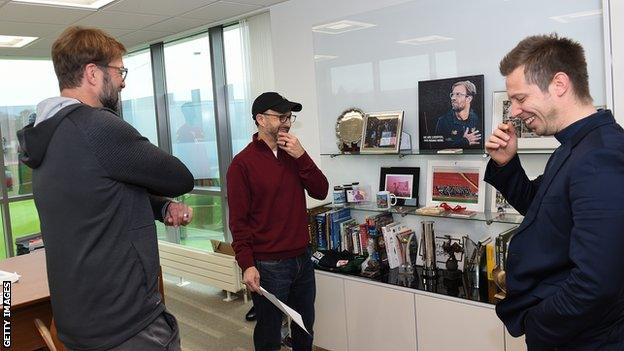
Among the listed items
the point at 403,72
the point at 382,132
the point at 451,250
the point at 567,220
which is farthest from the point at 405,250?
the point at 567,220

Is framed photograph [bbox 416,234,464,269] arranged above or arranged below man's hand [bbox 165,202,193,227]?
below

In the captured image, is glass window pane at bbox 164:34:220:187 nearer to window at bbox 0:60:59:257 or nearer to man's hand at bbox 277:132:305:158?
window at bbox 0:60:59:257

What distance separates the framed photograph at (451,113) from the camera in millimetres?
2723

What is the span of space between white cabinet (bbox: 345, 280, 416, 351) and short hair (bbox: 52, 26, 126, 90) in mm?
2078

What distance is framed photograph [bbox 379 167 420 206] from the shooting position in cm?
309

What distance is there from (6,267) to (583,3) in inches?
147

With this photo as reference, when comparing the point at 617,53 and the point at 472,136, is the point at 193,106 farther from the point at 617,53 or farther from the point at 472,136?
the point at 617,53

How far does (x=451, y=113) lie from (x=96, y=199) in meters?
2.13

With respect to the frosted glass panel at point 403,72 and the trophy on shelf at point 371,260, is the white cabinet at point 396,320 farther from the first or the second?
the frosted glass panel at point 403,72

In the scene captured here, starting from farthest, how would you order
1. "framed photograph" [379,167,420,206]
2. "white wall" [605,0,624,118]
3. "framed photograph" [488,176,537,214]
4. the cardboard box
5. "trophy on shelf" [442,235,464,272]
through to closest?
the cardboard box, "framed photograph" [379,167,420,206], "trophy on shelf" [442,235,464,272], "framed photograph" [488,176,537,214], "white wall" [605,0,624,118]

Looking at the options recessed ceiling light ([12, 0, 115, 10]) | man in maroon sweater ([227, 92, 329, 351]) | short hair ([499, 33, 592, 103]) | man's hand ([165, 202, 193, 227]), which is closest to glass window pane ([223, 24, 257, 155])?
recessed ceiling light ([12, 0, 115, 10])

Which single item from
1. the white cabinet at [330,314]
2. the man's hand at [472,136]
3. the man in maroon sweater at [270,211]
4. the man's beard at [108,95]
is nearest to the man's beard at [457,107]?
the man's hand at [472,136]

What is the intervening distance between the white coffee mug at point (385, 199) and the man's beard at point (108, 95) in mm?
1987

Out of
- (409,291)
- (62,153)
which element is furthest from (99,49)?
(409,291)
